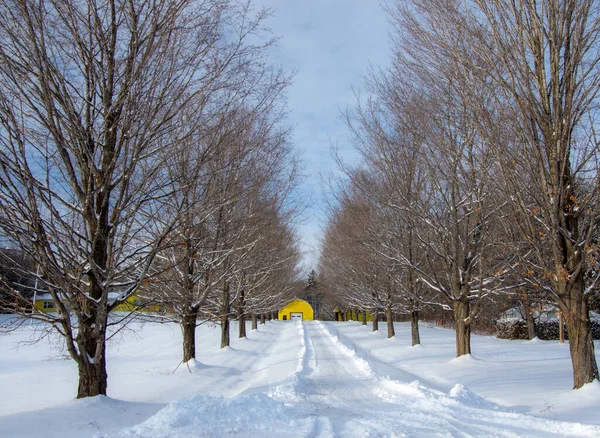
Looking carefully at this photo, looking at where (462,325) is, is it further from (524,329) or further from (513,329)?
(524,329)

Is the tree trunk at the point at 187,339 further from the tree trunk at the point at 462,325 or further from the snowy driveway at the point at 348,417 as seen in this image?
the tree trunk at the point at 462,325

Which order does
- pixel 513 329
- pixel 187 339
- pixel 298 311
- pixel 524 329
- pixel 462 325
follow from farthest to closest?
pixel 298 311 < pixel 524 329 < pixel 513 329 < pixel 187 339 < pixel 462 325

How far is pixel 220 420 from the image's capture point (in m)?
5.40

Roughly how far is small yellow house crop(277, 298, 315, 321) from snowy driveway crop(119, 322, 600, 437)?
71.5 meters

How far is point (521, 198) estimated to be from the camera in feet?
27.3

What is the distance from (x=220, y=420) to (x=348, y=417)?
6.01 ft

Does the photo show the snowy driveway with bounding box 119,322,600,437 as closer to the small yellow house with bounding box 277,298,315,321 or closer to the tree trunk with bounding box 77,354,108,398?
the tree trunk with bounding box 77,354,108,398

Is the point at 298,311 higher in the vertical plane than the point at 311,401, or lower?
lower

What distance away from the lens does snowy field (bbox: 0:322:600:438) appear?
544 centimetres

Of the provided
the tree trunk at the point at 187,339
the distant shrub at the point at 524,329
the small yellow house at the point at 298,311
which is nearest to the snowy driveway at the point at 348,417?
the tree trunk at the point at 187,339

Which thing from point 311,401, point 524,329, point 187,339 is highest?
point 187,339

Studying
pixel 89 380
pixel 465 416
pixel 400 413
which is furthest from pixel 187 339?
pixel 465 416

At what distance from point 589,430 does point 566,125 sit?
4.70 metres

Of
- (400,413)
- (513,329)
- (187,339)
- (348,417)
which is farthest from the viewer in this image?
(513,329)
